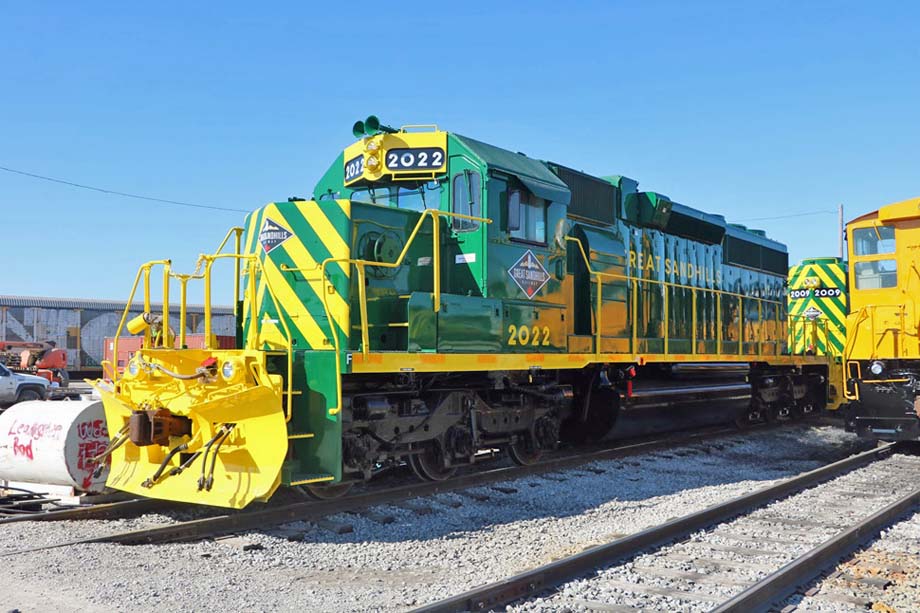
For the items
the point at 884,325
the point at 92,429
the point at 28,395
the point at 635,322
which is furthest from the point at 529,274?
the point at 28,395

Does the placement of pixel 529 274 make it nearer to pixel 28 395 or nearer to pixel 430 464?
pixel 430 464

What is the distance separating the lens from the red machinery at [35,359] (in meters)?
24.0

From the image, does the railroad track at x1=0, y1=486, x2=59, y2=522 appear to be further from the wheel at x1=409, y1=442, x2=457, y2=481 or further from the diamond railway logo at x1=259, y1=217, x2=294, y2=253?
the wheel at x1=409, y1=442, x2=457, y2=481

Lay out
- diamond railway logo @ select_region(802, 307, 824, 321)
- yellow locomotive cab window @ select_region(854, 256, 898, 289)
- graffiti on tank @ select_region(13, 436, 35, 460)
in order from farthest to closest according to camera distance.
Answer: diamond railway logo @ select_region(802, 307, 824, 321), yellow locomotive cab window @ select_region(854, 256, 898, 289), graffiti on tank @ select_region(13, 436, 35, 460)

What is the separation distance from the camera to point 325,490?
683 centimetres

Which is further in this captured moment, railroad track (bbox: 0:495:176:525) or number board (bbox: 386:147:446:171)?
number board (bbox: 386:147:446:171)

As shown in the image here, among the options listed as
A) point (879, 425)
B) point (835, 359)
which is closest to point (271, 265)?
point (879, 425)

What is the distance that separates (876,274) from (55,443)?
1049cm

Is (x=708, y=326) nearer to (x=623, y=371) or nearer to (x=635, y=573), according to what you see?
(x=623, y=371)

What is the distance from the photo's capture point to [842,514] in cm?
675

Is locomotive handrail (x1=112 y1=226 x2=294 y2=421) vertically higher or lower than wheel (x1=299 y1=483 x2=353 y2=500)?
higher

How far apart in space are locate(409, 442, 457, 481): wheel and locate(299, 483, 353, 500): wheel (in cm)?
73

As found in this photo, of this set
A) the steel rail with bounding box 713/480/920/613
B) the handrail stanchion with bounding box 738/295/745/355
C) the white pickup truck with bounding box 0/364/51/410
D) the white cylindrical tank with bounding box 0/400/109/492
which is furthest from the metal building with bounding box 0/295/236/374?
the steel rail with bounding box 713/480/920/613

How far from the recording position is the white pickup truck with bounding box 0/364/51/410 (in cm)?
1928
